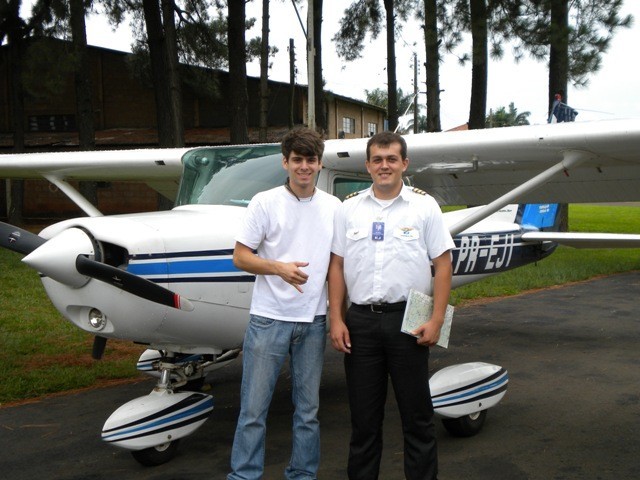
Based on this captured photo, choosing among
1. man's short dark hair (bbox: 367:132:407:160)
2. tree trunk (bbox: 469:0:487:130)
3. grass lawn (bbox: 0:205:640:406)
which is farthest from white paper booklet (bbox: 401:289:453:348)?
tree trunk (bbox: 469:0:487:130)

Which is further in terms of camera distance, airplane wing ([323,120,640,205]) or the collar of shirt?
airplane wing ([323,120,640,205])

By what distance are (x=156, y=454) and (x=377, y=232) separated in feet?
6.25

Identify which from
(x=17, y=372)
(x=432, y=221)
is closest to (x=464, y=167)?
(x=432, y=221)

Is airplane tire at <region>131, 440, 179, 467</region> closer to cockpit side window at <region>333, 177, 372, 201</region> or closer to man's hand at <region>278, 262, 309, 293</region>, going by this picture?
man's hand at <region>278, 262, 309, 293</region>

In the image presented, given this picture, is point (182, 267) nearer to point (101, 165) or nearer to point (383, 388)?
point (383, 388)

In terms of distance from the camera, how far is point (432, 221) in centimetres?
293

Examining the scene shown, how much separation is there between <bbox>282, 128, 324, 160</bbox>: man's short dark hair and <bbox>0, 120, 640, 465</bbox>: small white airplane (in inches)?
37.7

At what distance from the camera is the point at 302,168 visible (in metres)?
2.99

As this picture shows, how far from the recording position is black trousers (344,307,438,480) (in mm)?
2900

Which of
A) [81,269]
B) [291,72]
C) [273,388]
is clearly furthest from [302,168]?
[291,72]

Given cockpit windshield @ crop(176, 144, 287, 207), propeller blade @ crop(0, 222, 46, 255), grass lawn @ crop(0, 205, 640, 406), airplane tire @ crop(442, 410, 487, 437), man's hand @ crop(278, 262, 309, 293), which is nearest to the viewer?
man's hand @ crop(278, 262, 309, 293)

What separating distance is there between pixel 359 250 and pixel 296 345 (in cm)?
51

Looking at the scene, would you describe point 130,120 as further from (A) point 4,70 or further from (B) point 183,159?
(B) point 183,159

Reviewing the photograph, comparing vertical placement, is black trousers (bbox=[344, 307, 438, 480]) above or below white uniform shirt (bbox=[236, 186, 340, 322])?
below
